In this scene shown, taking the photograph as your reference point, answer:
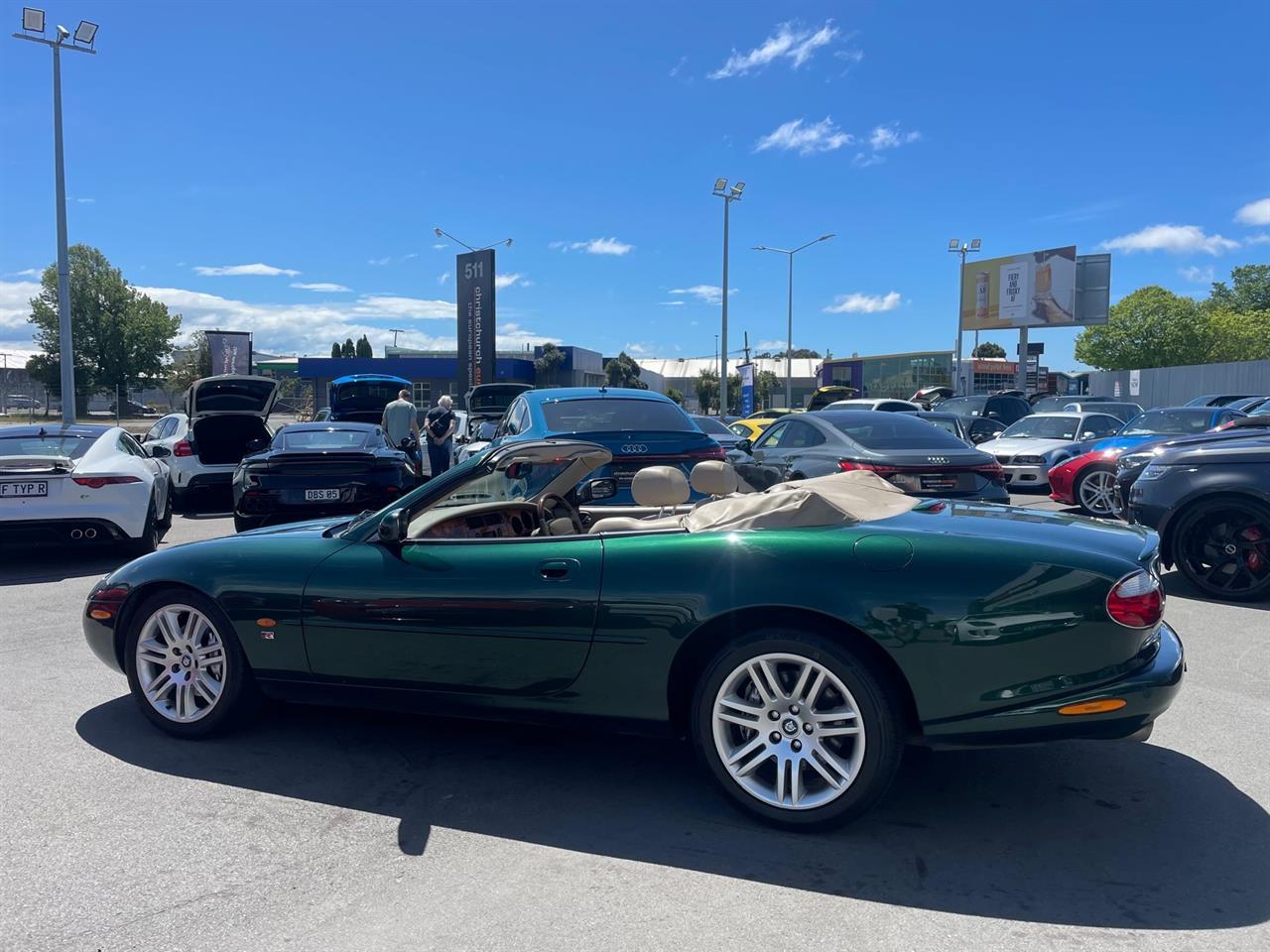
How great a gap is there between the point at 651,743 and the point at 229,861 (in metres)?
1.83

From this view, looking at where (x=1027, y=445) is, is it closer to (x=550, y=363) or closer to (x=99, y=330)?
(x=550, y=363)

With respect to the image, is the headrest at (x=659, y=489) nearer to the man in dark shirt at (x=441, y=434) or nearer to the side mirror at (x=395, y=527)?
the side mirror at (x=395, y=527)

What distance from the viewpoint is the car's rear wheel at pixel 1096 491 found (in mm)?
11789

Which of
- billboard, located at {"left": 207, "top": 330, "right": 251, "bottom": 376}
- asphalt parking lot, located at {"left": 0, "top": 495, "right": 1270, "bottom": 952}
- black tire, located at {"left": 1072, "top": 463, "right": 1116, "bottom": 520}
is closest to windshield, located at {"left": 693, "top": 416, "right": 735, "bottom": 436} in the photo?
black tire, located at {"left": 1072, "top": 463, "right": 1116, "bottom": 520}

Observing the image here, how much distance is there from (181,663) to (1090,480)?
10.9 metres

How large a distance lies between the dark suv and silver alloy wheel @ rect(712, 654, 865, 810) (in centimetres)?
508

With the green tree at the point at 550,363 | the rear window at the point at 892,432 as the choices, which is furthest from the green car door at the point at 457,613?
the green tree at the point at 550,363

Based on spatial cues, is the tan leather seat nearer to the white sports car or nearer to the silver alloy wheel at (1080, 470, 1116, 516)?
the white sports car

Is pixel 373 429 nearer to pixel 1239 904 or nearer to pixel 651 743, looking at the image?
pixel 651 743

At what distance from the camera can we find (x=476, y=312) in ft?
123

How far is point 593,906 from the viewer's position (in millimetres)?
2902

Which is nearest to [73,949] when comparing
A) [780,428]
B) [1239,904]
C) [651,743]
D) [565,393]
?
[651,743]

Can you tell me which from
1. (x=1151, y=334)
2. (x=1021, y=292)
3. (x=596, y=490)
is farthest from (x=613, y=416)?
(x=1151, y=334)

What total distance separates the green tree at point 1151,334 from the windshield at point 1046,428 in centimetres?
5128
